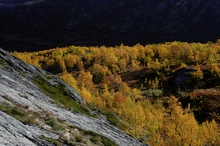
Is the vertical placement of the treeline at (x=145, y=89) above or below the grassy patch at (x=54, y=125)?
below

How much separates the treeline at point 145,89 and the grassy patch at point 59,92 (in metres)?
8.38

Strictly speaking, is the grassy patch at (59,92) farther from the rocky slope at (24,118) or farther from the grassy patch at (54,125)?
the grassy patch at (54,125)

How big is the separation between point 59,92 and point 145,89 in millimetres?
77226

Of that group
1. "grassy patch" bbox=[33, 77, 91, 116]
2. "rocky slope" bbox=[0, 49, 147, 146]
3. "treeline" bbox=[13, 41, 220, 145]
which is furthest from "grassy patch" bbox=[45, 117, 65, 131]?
"treeline" bbox=[13, 41, 220, 145]

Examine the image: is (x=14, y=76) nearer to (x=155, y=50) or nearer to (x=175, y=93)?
(x=175, y=93)

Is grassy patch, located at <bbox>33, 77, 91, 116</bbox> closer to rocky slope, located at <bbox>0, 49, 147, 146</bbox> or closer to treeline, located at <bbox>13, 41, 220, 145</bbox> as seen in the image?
rocky slope, located at <bbox>0, 49, 147, 146</bbox>

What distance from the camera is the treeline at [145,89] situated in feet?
199

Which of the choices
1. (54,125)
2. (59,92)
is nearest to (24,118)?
(54,125)

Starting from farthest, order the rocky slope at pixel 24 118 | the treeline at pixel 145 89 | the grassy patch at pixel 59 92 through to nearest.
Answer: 1. the treeline at pixel 145 89
2. the grassy patch at pixel 59 92
3. the rocky slope at pixel 24 118

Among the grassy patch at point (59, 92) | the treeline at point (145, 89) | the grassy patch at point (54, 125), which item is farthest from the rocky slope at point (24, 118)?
the treeline at point (145, 89)

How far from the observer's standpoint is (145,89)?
115750 millimetres

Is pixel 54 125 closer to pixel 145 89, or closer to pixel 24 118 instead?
pixel 24 118

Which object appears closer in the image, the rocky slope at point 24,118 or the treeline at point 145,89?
the rocky slope at point 24,118

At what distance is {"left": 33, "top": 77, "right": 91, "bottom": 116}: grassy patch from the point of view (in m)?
36.9
